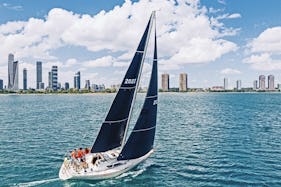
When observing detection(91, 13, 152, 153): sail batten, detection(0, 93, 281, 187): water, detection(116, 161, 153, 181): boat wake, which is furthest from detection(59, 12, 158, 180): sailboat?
detection(0, 93, 281, 187): water

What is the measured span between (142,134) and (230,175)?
9694mm

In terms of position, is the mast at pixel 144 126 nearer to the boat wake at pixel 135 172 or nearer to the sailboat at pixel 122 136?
the sailboat at pixel 122 136

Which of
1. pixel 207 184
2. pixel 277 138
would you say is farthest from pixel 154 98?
pixel 277 138

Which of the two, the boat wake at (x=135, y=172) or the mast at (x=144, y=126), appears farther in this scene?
the mast at (x=144, y=126)

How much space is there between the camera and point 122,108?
31297 mm

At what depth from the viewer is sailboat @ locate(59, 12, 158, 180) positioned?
29.5 meters

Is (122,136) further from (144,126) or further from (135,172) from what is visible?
(135,172)

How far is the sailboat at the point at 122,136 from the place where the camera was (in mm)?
29531

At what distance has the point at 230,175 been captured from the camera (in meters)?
31.5

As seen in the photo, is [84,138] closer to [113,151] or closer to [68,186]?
[113,151]

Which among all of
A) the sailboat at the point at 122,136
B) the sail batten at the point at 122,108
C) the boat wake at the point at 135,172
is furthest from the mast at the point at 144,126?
the boat wake at the point at 135,172

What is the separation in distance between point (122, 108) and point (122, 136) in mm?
3060

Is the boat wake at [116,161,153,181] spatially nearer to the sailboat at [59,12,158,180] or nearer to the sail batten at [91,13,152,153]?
the sailboat at [59,12,158,180]

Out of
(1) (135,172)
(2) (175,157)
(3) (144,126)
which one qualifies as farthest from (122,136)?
(2) (175,157)
